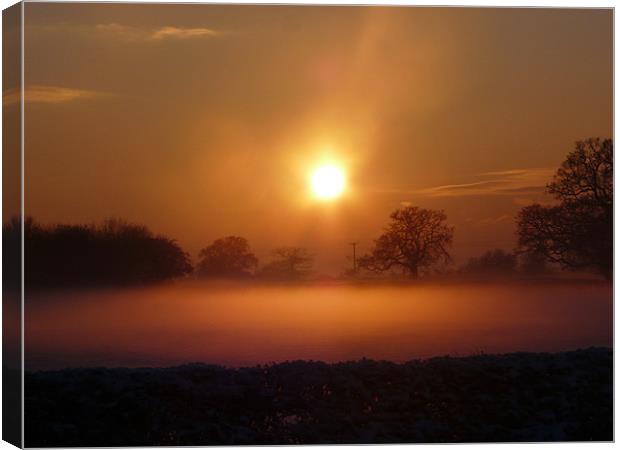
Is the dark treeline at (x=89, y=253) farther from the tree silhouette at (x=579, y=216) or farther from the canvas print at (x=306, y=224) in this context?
the tree silhouette at (x=579, y=216)

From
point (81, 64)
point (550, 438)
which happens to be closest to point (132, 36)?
A: point (81, 64)

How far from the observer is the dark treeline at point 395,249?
937 cm

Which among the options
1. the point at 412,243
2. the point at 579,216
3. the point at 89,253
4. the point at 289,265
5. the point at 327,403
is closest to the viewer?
the point at 89,253

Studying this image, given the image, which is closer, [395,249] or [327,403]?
[327,403]

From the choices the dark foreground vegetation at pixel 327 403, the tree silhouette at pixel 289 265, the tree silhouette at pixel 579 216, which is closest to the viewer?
the dark foreground vegetation at pixel 327 403

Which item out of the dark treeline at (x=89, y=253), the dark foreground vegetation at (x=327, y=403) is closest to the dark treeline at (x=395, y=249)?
the dark treeline at (x=89, y=253)

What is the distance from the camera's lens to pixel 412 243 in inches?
386

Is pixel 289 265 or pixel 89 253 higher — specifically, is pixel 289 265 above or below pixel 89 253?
below

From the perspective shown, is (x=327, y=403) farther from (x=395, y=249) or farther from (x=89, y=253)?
(x=89, y=253)

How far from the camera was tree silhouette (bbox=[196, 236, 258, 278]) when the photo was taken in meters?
9.65

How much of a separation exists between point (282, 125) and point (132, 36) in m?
1.47

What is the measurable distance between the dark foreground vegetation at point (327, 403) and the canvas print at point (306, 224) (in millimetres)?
19

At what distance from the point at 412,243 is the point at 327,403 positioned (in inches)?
61.7

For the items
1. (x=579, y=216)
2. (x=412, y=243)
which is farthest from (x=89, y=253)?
(x=579, y=216)
